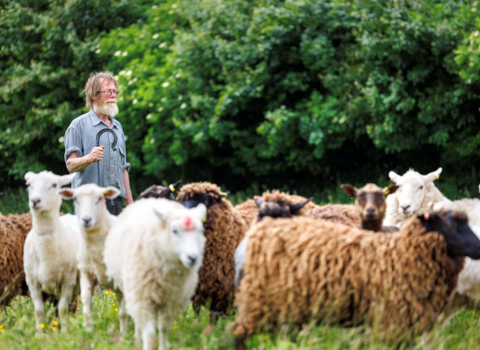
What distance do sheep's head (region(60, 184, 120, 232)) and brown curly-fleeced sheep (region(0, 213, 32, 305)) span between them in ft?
4.15

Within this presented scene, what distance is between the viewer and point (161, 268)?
378cm

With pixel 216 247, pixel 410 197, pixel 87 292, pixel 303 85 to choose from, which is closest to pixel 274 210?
pixel 216 247

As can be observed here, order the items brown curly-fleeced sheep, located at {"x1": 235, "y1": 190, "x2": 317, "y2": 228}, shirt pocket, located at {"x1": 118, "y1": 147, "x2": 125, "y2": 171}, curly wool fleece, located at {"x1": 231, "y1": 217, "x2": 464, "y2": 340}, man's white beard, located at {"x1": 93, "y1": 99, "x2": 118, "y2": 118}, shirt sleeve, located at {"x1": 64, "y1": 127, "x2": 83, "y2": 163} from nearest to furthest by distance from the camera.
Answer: curly wool fleece, located at {"x1": 231, "y1": 217, "x2": 464, "y2": 340}
brown curly-fleeced sheep, located at {"x1": 235, "y1": 190, "x2": 317, "y2": 228}
shirt sleeve, located at {"x1": 64, "y1": 127, "x2": 83, "y2": 163}
man's white beard, located at {"x1": 93, "y1": 99, "x2": 118, "y2": 118}
shirt pocket, located at {"x1": 118, "y1": 147, "x2": 125, "y2": 171}

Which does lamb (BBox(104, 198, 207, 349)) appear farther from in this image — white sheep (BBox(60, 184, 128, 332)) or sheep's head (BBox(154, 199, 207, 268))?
white sheep (BBox(60, 184, 128, 332))

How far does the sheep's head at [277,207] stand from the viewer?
455 cm

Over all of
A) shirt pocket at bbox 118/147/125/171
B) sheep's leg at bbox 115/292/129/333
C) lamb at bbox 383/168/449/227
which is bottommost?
sheep's leg at bbox 115/292/129/333

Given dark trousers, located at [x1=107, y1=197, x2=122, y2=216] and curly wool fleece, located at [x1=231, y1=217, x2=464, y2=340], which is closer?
curly wool fleece, located at [x1=231, y1=217, x2=464, y2=340]

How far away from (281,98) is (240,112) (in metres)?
1.50

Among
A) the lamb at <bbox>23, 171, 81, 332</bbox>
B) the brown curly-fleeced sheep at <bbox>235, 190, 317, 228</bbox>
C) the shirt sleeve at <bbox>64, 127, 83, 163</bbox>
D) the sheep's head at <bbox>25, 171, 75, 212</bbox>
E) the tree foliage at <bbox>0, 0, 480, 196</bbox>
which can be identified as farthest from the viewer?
the tree foliage at <bbox>0, 0, 480, 196</bbox>

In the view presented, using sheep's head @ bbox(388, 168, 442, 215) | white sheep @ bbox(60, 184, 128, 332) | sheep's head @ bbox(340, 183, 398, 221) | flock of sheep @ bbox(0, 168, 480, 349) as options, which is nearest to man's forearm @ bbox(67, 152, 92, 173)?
flock of sheep @ bbox(0, 168, 480, 349)

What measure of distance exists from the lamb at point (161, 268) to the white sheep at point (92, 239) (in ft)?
1.40

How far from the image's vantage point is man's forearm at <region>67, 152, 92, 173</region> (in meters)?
4.75

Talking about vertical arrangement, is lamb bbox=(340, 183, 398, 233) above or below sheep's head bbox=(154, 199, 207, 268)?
below

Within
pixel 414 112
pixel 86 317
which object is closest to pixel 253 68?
pixel 414 112
